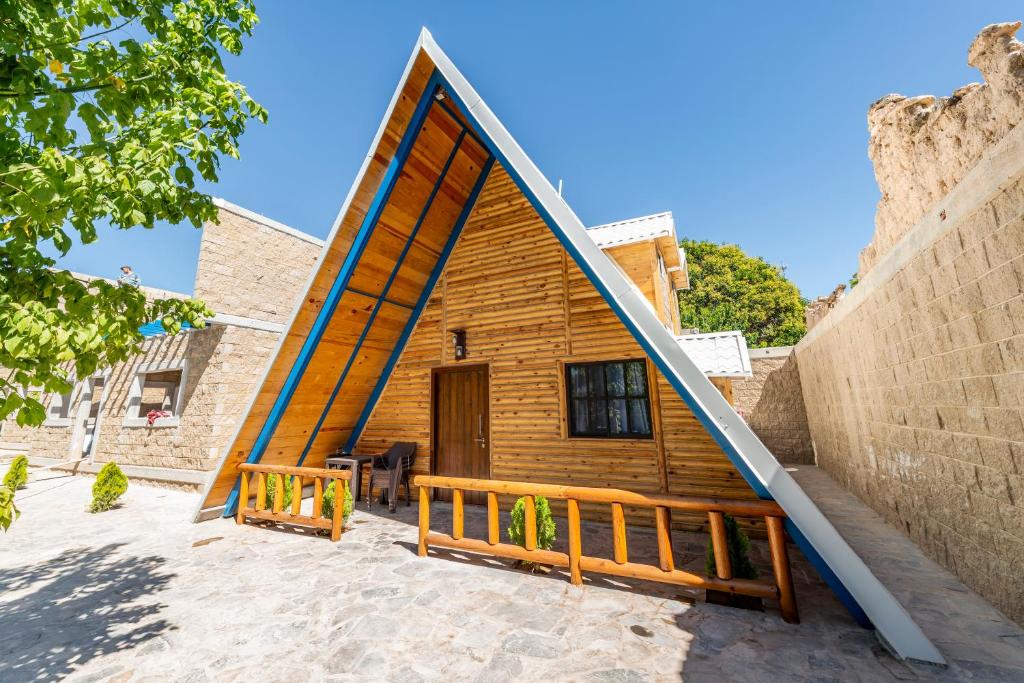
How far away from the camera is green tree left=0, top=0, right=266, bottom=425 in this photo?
6.88 ft

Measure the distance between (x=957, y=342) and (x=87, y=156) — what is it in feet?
24.2

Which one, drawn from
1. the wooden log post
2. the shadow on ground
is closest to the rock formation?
the shadow on ground

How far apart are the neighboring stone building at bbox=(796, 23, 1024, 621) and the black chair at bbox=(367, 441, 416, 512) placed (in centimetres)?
751

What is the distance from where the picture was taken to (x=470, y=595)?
12.8 feet

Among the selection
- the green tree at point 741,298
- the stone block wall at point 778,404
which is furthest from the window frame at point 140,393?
the green tree at point 741,298

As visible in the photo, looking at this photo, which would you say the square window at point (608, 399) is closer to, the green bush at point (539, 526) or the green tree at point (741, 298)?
A: the green bush at point (539, 526)

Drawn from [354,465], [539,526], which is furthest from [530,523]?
[354,465]

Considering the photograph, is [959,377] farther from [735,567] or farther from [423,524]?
[423,524]

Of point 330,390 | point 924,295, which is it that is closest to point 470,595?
point 330,390

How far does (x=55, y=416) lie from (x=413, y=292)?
610 inches

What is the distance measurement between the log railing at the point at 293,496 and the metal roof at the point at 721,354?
584 centimetres

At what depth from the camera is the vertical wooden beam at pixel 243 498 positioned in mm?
6320

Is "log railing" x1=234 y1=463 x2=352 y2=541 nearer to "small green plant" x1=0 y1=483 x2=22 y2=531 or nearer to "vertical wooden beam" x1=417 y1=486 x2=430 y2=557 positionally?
"vertical wooden beam" x1=417 y1=486 x2=430 y2=557

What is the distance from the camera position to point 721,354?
23.1ft
